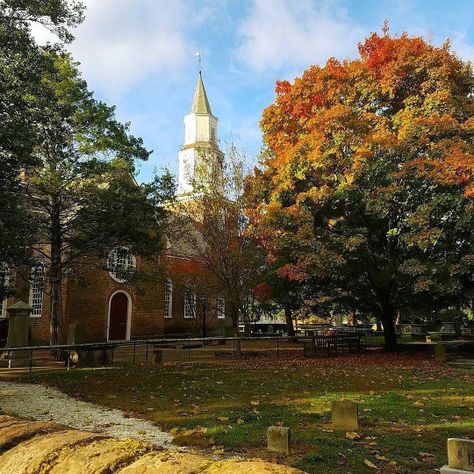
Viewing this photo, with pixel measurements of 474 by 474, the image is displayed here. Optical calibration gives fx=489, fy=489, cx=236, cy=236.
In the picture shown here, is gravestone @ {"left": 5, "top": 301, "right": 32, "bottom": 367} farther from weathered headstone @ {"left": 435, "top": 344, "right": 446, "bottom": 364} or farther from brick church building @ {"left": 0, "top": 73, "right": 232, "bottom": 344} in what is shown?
weathered headstone @ {"left": 435, "top": 344, "right": 446, "bottom": 364}

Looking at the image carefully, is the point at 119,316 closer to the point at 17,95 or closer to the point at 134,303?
the point at 134,303

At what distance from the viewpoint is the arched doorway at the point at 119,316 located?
30141 millimetres

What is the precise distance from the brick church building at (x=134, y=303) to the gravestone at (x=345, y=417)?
539 inches

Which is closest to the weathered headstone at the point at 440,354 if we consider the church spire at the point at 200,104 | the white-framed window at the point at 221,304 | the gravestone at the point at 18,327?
the white-framed window at the point at 221,304

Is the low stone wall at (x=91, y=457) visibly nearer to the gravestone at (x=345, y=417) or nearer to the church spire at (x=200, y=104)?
the gravestone at (x=345, y=417)

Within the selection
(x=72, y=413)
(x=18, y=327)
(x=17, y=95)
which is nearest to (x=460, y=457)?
(x=72, y=413)

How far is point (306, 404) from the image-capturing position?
29.9 feet

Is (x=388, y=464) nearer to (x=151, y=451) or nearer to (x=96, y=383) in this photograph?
(x=151, y=451)

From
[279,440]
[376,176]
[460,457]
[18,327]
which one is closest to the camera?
[460,457]

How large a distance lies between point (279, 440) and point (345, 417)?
1622 mm

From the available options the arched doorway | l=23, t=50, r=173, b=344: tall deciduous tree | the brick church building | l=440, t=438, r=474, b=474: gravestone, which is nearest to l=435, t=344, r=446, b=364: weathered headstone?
the brick church building

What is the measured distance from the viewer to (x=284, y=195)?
1881cm

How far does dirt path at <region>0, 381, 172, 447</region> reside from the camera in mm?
7145

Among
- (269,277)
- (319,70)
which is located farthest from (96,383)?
(319,70)
